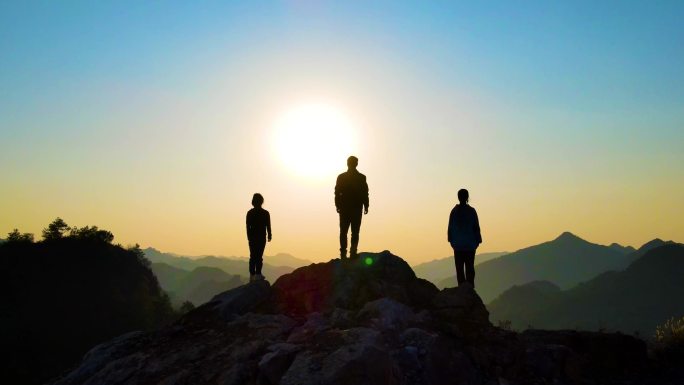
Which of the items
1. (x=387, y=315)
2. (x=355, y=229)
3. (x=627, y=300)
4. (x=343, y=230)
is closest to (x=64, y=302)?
(x=343, y=230)

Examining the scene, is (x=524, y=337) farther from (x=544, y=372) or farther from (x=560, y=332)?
(x=544, y=372)

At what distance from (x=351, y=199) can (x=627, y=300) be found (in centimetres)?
19334

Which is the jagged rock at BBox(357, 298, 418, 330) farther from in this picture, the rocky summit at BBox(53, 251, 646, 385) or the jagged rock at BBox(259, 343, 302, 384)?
the jagged rock at BBox(259, 343, 302, 384)

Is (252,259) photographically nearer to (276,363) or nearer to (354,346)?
(276,363)

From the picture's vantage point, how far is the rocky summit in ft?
23.7

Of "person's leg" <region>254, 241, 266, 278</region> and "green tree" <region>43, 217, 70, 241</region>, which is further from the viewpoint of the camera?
"green tree" <region>43, 217, 70, 241</region>

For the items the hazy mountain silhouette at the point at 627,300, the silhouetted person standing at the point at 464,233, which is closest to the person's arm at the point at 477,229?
the silhouetted person standing at the point at 464,233

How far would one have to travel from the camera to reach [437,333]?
909 centimetres

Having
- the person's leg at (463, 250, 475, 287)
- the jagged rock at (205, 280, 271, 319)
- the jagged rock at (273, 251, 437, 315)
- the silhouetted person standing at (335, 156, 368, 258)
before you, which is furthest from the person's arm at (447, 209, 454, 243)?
the jagged rock at (205, 280, 271, 319)

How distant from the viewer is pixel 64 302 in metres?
74.1

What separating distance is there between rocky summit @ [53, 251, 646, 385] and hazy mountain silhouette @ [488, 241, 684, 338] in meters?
149

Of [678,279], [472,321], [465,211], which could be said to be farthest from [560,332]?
[678,279]

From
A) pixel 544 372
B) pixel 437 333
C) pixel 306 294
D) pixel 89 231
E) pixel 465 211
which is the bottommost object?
pixel 544 372

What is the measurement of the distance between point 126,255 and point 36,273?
18.8 meters
